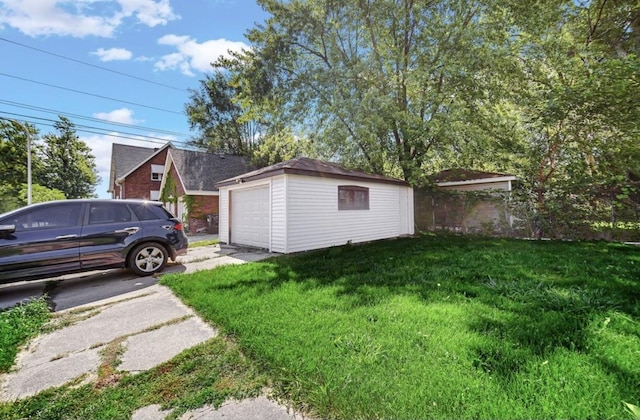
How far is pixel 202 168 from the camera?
15.8 metres

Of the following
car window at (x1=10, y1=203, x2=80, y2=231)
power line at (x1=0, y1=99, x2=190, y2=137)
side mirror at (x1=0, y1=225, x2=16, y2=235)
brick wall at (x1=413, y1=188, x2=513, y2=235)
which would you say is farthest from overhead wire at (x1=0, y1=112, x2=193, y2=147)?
brick wall at (x1=413, y1=188, x2=513, y2=235)

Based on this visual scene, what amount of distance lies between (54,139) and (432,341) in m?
39.7

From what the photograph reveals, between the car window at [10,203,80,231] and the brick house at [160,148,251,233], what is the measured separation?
30.9ft

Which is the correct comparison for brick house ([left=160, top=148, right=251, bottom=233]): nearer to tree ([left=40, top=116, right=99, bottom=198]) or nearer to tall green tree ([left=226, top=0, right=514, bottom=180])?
tall green tree ([left=226, top=0, right=514, bottom=180])

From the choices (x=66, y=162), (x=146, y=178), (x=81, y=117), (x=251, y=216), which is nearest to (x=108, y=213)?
(x=251, y=216)

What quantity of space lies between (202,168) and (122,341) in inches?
557

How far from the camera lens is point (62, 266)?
190 inches

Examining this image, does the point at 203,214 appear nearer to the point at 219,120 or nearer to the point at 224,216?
the point at 224,216

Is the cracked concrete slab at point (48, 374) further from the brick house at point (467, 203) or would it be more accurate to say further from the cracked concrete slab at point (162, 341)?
the brick house at point (467, 203)

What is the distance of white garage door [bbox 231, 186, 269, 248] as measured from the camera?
8820 millimetres

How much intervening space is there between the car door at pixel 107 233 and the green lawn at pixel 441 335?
128 centimetres

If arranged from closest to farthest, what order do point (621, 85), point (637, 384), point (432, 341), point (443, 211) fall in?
point (637, 384), point (432, 341), point (621, 85), point (443, 211)

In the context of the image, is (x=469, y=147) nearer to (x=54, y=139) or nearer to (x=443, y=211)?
(x=443, y=211)

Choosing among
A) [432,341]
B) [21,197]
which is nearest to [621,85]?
[432,341]
